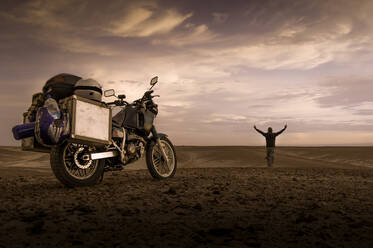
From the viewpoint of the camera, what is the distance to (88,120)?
19.5 feet

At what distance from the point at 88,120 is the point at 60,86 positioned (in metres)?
0.90

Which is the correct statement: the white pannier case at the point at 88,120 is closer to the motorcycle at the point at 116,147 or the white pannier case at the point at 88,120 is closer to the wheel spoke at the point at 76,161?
the motorcycle at the point at 116,147

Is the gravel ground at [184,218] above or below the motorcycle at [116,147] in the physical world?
below

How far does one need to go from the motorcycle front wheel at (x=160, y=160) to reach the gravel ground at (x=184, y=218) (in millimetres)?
1448

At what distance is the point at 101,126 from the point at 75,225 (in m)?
2.73

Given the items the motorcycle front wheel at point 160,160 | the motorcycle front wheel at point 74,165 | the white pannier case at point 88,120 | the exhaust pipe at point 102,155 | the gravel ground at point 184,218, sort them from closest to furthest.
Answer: the gravel ground at point 184,218, the white pannier case at point 88,120, the motorcycle front wheel at point 74,165, the exhaust pipe at point 102,155, the motorcycle front wheel at point 160,160

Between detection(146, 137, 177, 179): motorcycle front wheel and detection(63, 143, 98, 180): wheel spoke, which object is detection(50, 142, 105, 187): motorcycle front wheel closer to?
detection(63, 143, 98, 180): wheel spoke

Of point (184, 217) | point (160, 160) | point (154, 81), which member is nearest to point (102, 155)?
point (160, 160)

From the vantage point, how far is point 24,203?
4.95 m

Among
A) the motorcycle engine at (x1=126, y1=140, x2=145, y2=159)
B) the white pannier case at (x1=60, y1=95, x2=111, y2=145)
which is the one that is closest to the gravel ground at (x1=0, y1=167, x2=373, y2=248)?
the white pannier case at (x1=60, y1=95, x2=111, y2=145)

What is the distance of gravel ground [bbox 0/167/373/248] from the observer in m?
3.35

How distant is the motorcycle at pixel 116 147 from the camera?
19.2ft

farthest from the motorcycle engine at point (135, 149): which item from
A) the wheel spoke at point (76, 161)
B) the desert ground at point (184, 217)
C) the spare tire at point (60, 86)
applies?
the spare tire at point (60, 86)

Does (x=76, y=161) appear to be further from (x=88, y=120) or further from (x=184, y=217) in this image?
(x=184, y=217)
